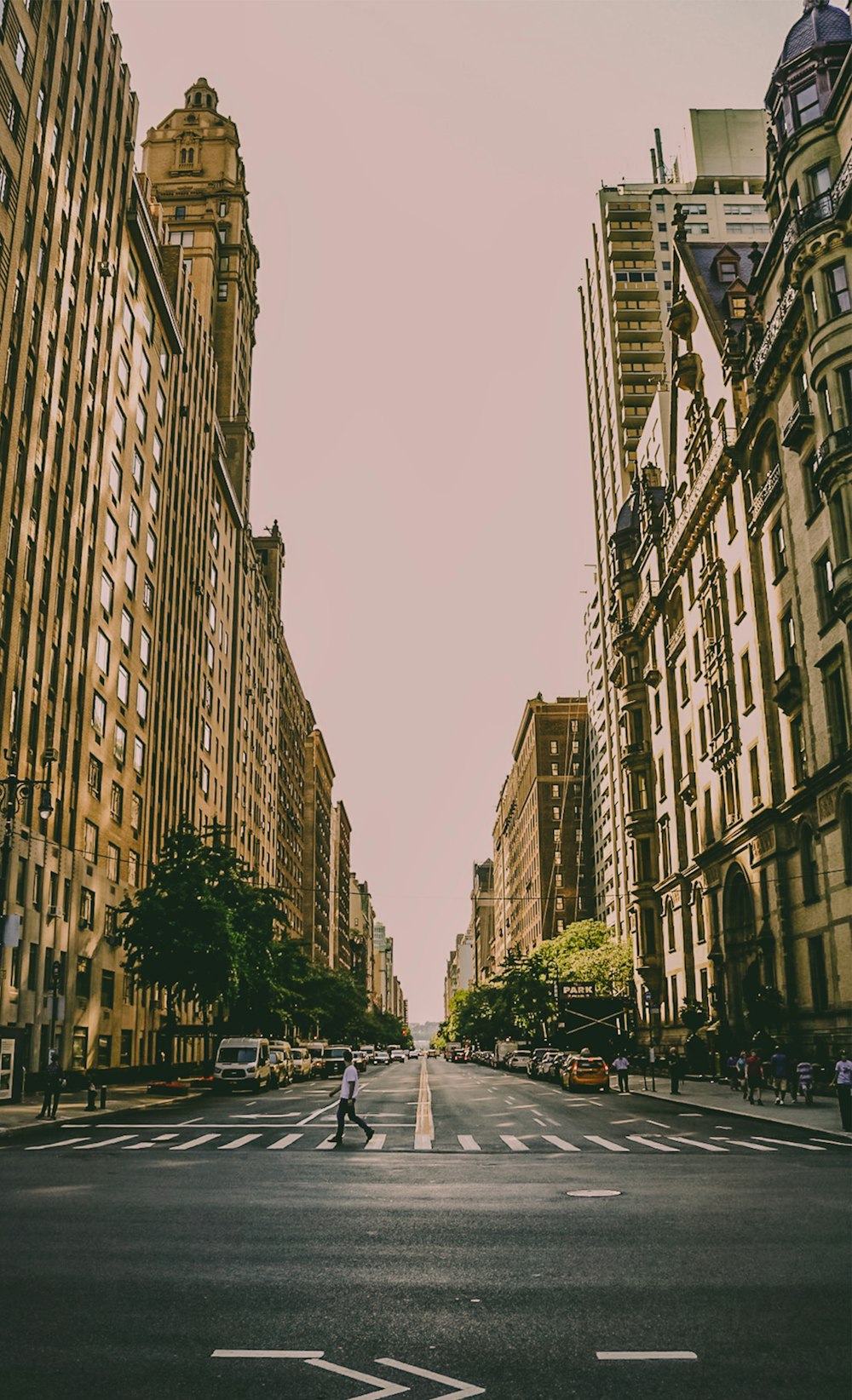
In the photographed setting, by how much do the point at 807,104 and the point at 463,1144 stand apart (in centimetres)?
3909

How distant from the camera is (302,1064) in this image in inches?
2638

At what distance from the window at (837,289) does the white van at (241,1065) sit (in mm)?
36806

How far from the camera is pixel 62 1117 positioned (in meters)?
30.9

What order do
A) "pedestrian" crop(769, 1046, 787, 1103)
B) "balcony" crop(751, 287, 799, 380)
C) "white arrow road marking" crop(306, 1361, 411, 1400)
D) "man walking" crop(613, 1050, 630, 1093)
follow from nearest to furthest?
"white arrow road marking" crop(306, 1361, 411, 1400), "pedestrian" crop(769, 1046, 787, 1103), "balcony" crop(751, 287, 799, 380), "man walking" crop(613, 1050, 630, 1093)

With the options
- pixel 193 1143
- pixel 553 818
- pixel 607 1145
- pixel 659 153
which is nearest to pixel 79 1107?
pixel 193 1143

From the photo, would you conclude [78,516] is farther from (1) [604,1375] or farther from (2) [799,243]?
(1) [604,1375]

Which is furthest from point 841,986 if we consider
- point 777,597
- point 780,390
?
point 780,390

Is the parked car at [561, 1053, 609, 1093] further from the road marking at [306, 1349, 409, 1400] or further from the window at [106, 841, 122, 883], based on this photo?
the road marking at [306, 1349, 409, 1400]

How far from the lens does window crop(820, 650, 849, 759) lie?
4000 cm

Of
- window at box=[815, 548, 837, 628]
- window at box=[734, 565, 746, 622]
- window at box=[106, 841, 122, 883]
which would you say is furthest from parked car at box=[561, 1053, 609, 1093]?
window at box=[106, 841, 122, 883]

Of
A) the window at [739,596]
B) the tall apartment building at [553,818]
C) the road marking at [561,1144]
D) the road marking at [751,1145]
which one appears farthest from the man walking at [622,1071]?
the tall apartment building at [553,818]

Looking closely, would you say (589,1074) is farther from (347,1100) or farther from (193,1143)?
(193,1143)

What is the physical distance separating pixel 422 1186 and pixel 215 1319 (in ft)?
31.0

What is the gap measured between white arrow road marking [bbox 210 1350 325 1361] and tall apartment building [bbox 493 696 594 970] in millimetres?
127616
